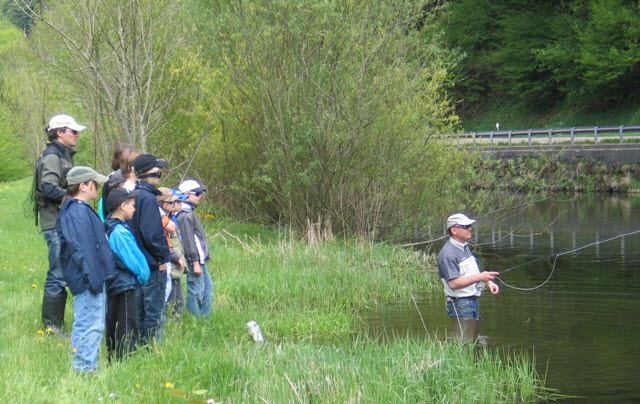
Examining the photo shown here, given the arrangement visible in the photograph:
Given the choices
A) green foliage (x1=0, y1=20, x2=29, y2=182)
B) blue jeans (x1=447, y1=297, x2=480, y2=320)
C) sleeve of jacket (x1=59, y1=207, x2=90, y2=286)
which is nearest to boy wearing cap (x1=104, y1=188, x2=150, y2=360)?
sleeve of jacket (x1=59, y1=207, x2=90, y2=286)

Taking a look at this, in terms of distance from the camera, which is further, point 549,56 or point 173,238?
point 549,56

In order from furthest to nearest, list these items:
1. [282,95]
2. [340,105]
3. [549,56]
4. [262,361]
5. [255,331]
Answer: [549,56]
[282,95]
[340,105]
[255,331]
[262,361]

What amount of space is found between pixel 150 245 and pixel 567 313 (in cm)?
627

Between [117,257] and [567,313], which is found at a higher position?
[117,257]

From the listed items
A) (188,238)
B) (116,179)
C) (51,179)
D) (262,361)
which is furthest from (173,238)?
(262,361)

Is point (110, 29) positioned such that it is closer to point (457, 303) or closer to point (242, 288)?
point (242, 288)

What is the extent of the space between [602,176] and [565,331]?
75.6 ft

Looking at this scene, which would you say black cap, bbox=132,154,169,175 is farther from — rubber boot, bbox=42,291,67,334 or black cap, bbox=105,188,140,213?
rubber boot, bbox=42,291,67,334

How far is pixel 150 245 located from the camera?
24.1 feet

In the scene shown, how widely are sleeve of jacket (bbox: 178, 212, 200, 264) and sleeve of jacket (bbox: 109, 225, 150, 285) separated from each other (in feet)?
5.88

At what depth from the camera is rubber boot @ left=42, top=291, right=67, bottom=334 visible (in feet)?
26.6

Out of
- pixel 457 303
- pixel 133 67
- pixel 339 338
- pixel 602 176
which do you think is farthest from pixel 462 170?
pixel 602 176

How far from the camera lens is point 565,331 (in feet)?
34.2

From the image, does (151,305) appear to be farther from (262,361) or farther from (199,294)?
(199,294)
